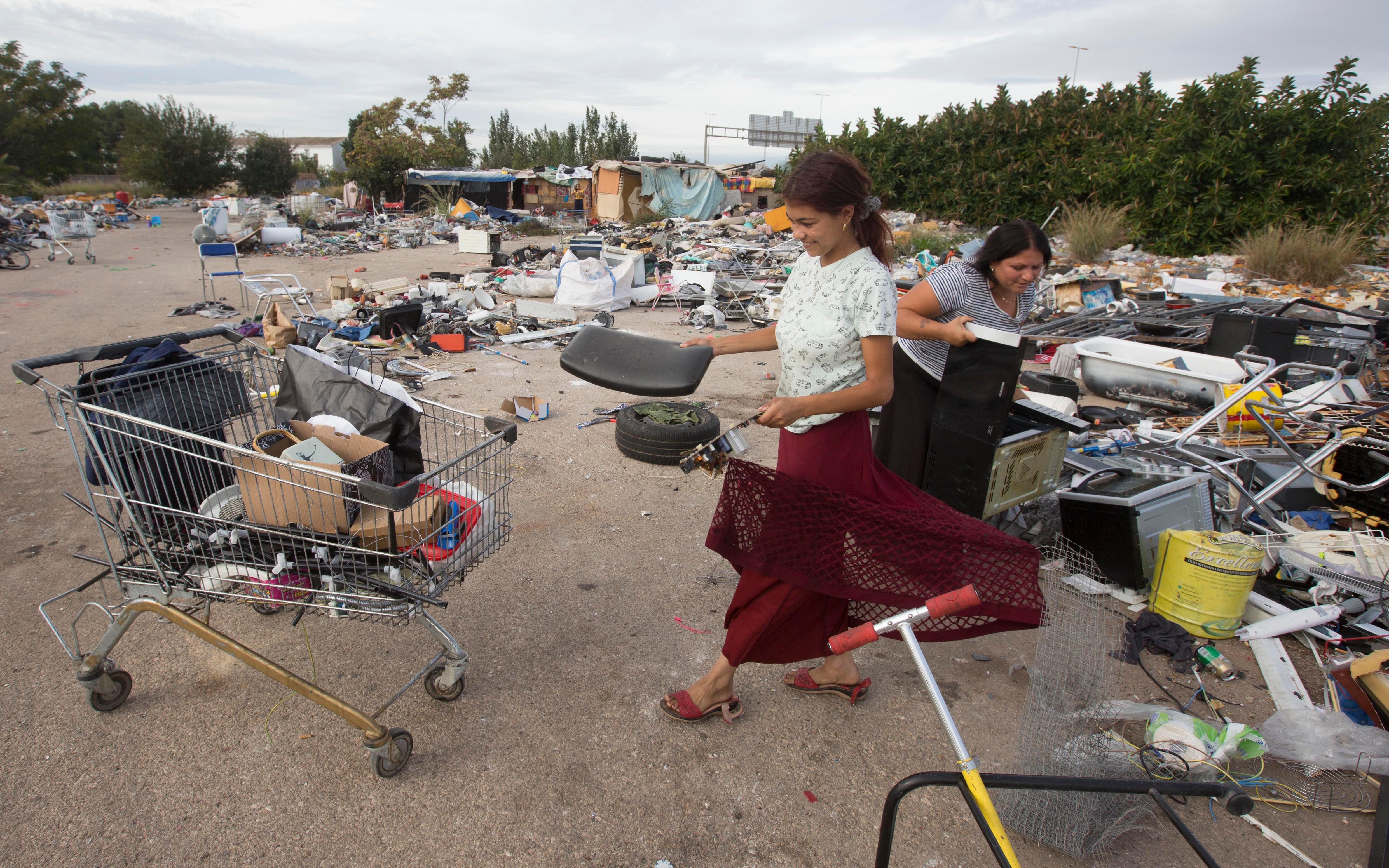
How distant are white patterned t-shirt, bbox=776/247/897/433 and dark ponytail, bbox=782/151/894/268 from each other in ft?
0.39

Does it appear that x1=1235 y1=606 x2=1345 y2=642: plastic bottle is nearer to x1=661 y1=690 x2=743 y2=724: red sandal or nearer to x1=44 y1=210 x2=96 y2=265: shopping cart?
x1=661 y1=690 x2=743 y2=724: red sandal

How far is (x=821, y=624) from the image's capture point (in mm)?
2338

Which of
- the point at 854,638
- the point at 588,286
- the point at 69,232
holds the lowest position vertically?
the point at 588,286

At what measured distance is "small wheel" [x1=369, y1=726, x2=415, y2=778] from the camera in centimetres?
228

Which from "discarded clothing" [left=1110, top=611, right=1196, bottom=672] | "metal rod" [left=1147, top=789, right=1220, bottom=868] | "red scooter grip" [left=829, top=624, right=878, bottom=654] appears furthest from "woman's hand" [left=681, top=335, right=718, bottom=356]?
"discarded clothing" [left=1110, top=611, right=1196, bottom=672]

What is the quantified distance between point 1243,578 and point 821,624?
2160mm

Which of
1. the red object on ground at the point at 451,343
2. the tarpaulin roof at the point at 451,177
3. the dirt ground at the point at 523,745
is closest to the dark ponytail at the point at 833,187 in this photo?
the dirt ground at the point at 523,745

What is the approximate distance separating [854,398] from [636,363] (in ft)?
2.11

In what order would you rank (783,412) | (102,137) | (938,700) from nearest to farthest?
→ (938,700)
(783,412)
(102,137)

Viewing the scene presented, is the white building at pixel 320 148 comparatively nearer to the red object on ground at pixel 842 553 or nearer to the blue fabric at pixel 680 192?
the blue fabric at pixel 680 192

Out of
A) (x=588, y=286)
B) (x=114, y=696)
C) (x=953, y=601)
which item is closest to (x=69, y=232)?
(x=588, y=286)

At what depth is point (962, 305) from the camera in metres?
3.27

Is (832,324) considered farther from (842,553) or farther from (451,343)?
(451,343)

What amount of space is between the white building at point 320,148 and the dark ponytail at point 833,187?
69.2 metres
